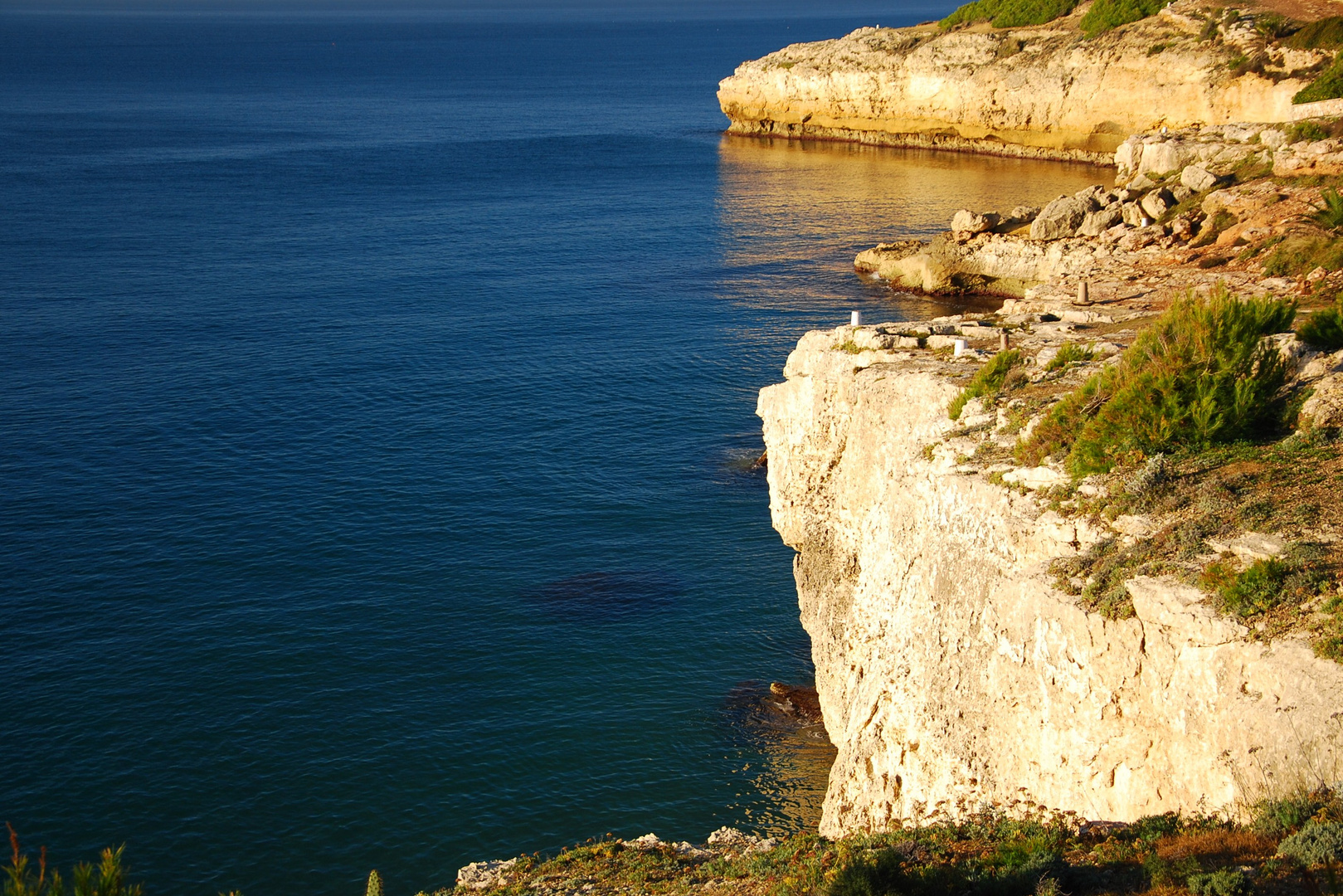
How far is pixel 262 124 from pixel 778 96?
6747 cm

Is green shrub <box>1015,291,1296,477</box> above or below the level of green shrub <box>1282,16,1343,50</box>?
below

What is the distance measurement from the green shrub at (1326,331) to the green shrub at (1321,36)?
7389 cm

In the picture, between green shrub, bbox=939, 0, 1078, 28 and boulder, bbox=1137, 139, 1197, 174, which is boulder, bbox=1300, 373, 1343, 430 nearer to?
boulder, bbox=1137, 139, 1197, 174

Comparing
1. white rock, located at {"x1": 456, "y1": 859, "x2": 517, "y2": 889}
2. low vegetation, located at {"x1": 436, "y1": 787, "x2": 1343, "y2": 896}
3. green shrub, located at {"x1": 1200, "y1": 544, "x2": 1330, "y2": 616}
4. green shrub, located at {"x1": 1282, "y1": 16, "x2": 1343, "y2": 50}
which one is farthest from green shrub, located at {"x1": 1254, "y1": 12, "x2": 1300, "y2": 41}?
white rock, located at {"x1": 456, "y1": 859, "x2": 517, "y2": 889}

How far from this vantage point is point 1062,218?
64438mm

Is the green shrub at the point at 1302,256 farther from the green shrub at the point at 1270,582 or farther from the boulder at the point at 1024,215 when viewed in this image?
the boulder at the point at 1024,215

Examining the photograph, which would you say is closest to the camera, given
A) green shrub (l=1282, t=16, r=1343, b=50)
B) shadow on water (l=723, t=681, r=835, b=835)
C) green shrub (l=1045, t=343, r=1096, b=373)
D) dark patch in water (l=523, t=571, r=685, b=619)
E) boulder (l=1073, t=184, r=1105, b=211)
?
green shrub (l=1045, t=343, r=1096, b=373)

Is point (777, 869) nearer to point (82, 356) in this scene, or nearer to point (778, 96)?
point (82, 356)

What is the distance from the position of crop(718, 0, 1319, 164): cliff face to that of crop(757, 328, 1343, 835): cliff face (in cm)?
7388

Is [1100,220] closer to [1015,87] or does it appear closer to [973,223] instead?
[973,223]

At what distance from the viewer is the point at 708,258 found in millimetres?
83188

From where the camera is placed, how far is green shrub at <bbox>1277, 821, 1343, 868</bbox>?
40.7ft

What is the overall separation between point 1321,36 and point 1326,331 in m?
76.1

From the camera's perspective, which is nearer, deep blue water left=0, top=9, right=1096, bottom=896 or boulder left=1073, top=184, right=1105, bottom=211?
deep blue water left=0, top=9, right=1096, bottom=896
